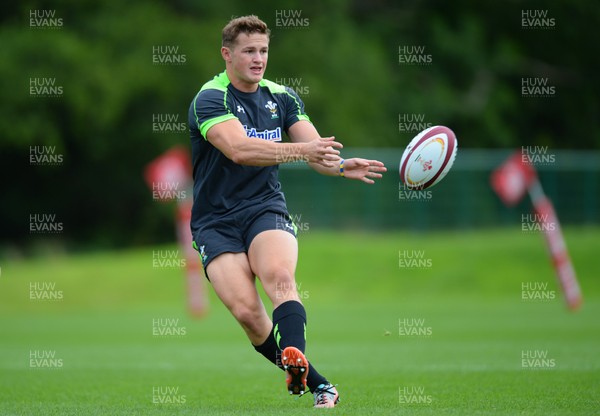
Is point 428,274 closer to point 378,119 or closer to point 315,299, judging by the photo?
point 315,299

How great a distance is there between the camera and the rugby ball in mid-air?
305 inches

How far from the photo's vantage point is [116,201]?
35750 millimetres

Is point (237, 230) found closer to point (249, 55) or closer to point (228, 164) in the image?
point (228, 164)

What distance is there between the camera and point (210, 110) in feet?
24.5

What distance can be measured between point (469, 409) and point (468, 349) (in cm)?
Answer: 568

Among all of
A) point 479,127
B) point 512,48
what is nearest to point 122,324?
point 479,127

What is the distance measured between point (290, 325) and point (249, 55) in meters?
1.92

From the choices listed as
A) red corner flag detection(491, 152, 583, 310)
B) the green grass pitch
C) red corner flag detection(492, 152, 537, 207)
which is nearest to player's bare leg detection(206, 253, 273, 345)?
the green grass pitch

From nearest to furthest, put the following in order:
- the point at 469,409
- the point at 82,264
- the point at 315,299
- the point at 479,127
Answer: the point at 469,409 < the point at 315,299 < the point at 82,264 < the point at 479,127

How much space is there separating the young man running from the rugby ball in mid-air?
44cm

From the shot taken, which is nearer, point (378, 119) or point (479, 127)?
point (378, 119)

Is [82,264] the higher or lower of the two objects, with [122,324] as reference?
higher

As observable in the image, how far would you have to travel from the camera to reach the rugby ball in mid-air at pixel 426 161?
7.75 meters

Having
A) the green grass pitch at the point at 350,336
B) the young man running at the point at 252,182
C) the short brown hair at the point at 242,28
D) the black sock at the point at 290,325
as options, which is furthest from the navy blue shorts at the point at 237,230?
the short brown hair at the point at 242,28
